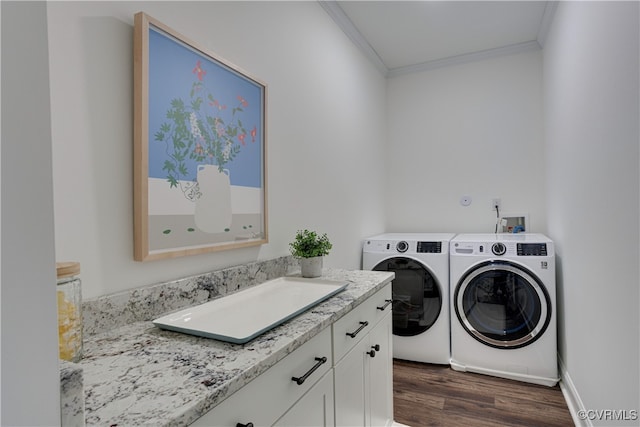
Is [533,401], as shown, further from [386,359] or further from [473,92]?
[473,92]

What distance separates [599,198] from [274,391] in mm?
1512

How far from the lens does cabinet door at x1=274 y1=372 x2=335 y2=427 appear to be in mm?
931

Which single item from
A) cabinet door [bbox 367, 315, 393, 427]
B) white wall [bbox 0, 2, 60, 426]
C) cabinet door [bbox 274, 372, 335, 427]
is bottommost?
cabinet door [bbox 367, 315, 393, 427]

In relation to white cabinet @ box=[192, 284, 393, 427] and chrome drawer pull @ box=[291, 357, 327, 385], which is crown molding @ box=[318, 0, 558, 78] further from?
chrome drawer pull @ box=[291, 357, 327, 385]

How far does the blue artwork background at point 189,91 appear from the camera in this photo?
112 cm

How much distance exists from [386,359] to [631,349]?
94 cm

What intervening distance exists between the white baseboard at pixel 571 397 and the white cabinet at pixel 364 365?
0.99 metres

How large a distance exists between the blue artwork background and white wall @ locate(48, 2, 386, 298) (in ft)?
0.24

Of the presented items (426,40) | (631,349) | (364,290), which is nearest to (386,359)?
(364,290)

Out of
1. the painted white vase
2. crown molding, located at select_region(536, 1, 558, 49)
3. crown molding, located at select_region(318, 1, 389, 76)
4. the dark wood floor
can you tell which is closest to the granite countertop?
the painted white vase

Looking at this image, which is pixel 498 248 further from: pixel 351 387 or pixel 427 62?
pixel 427 62

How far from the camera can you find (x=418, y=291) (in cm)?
268

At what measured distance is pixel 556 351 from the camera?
234cm

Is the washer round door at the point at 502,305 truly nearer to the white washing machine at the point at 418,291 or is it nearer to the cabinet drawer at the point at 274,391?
the white washing machine at the point at 418,291
